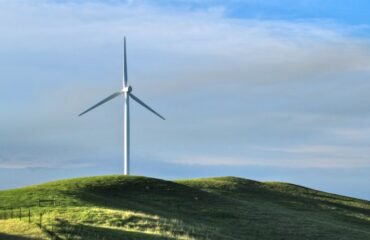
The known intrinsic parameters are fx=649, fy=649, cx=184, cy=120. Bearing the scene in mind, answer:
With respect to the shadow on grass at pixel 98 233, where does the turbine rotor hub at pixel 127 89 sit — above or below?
above

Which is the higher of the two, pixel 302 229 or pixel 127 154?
pixel 127 154

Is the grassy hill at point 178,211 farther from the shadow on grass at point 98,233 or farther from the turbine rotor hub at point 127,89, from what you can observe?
the turbine rotor hub at point 127,89

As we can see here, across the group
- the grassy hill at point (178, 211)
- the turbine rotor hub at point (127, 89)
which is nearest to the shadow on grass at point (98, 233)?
the grassy hill at point (178, 211)

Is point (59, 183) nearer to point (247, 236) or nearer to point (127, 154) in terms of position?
point (127, 154)

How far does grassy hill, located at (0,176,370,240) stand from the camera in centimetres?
4672

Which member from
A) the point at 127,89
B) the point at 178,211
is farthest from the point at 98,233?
the point at 127,89

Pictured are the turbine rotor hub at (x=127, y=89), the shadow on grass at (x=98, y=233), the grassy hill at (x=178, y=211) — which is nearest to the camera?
the shadow on grass at (x=98, y=233)

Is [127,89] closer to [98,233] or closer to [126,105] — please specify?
[126,105]

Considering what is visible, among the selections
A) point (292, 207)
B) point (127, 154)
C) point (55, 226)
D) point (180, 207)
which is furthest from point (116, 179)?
point (55, 226)

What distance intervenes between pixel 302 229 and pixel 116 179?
30013mm

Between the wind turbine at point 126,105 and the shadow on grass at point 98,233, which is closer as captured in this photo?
the shadow on grass at point 98,233

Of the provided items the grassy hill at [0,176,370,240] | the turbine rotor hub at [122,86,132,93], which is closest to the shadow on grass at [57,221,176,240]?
the grassy hill at [0,176,370,240]

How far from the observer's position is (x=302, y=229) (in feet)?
204

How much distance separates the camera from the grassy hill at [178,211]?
46.7 metres
